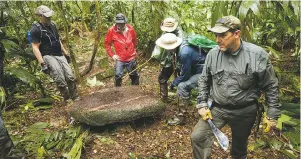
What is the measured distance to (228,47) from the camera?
3.63m

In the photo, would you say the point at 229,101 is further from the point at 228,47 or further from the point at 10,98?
the point at 10,98

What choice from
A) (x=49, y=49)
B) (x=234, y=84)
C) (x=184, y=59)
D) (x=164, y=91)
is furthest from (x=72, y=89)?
(x=234, y=84)

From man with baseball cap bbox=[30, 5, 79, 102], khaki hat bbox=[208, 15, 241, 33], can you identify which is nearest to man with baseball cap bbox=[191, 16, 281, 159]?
khaki hat bbox=[208, 15, 241, 33]

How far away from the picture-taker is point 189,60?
16.9ft

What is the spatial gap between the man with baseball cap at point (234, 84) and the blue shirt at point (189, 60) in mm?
1109

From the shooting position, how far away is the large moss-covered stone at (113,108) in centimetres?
564

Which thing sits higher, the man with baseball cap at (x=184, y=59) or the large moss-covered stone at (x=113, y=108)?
the man with baseball cap at (x=184, y=59)

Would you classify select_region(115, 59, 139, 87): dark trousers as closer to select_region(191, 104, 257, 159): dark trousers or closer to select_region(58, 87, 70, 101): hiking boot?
select_region(58, 87, 70, 101): hiking boot

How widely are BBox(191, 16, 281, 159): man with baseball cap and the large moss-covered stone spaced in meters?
1.95

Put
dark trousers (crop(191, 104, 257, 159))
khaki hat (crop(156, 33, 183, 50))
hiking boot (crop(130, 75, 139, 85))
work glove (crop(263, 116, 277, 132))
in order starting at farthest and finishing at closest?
hiking boot (crop(130, 75, 139, 85)) → khaki hat (crop(156, 33, 183, 50)) → dark trousers (crop(191, 104, 257, 159)) → work glove (crop(263, 116, 277, 132))

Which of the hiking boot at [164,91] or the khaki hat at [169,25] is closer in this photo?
the khaki hat at [169,25]

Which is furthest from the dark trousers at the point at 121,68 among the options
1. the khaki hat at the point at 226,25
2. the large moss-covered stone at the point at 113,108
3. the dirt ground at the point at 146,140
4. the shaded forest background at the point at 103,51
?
the khaki hat at the point at 226,25

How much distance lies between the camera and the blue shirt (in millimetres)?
5094

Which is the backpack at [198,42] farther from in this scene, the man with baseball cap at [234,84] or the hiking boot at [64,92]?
the hiking boot at [64,92]
